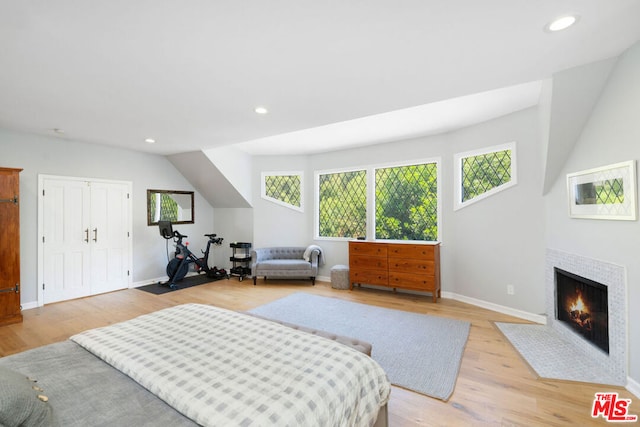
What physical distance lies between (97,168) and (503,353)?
20.5ft

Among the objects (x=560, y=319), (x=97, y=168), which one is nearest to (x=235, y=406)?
(x=560, y=319)

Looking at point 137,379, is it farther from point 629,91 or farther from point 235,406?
point 629,91

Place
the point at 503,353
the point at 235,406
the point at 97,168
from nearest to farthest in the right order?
the point at 235,406
the point at 503,353
the point at 97,168

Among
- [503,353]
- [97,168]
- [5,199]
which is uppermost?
[97,168]

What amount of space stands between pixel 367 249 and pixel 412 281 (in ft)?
2.89

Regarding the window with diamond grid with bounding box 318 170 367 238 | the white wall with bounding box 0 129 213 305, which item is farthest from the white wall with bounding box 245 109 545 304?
the white wall with bounding box 0 129 213 305

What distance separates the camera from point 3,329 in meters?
3.26

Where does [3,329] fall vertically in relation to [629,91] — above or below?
below

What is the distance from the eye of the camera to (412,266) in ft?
14.0

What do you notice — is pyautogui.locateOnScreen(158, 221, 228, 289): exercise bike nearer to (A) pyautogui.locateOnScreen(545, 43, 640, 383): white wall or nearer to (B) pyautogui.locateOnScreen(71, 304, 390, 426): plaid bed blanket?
(B) pyautogui.locateOnScreen(71, 304, 390, 426): plaid bed blanket

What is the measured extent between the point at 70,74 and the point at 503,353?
454 centimetres

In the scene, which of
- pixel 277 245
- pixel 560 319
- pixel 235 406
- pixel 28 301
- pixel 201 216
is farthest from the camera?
pixel 201 216

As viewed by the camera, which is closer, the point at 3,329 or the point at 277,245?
the point at 3,329

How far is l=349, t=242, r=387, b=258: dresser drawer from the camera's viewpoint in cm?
454
